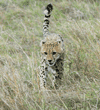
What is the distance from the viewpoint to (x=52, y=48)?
7.22 feet

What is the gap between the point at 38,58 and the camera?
10.8ft

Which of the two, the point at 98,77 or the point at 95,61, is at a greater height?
the point at 95,61

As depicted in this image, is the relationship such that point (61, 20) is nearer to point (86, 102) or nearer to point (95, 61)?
point (95, 61)

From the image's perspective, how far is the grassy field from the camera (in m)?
1.97

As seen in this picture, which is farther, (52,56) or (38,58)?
(38,58)

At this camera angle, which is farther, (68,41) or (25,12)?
(25,12)

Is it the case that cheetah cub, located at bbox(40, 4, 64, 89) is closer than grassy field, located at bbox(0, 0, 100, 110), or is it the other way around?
grassy field, located at bbox(0, 0, 100, 110)

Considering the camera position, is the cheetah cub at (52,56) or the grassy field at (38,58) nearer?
the grassy field at (38,58)

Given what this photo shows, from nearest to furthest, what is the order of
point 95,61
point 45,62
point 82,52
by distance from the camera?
1. point 45,62
2. point 95,61
3. point 82,52

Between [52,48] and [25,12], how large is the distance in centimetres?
380

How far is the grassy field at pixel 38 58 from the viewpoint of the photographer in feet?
6.46

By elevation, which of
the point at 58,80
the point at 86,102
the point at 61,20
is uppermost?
the point at 61,20

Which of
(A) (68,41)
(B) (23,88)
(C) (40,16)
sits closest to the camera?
(B) (23,88)

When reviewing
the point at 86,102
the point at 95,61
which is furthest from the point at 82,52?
the point at 86,102
